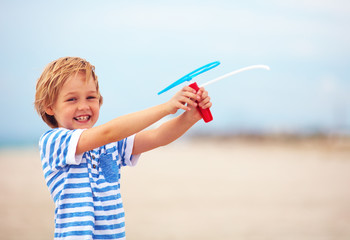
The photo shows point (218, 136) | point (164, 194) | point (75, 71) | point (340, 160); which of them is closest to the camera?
point (75, 71)

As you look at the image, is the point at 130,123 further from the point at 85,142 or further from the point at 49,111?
the point at 49,111

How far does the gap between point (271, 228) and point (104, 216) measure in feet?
11.7

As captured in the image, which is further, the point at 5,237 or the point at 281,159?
the point at 281,159

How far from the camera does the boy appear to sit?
5.94 feet

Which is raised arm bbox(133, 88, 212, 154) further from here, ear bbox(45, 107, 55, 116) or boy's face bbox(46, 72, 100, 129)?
ear bbox(45, 107, 55, 116)

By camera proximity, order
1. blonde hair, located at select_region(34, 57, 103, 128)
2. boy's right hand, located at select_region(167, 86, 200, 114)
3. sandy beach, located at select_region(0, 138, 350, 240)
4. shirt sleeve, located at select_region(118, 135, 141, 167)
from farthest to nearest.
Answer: sandy beach, located at select_region(0, 138, 350, 240)
shirt sleeve, located at select_region(118, 135, 141, 167)
blonde hair, located at select_region(34, 57, 103, 128)
boy's right hand, located at select_region(167, 86, 200, 114)

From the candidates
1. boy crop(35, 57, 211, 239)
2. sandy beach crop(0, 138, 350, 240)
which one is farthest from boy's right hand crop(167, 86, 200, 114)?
sandy beach crop(0, 138, 350, 240)

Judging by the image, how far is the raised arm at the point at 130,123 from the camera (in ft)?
5.82

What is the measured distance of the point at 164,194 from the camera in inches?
280

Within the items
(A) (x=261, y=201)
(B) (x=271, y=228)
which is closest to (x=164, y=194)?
(A) (x=261, y=201)

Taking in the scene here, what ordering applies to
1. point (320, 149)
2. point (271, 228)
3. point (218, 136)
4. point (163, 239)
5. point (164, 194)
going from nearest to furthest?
point (163, 239) → point (271, 228) → point (164, 194) → point (320, 149) → point (218, 136)

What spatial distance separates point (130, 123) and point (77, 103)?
11.8 inches

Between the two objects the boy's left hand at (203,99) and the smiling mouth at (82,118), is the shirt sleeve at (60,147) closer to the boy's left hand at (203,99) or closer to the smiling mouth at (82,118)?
the smiling mouth at (82,118)

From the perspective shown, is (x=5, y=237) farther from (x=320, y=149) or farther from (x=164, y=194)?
(x=320, y=149)
